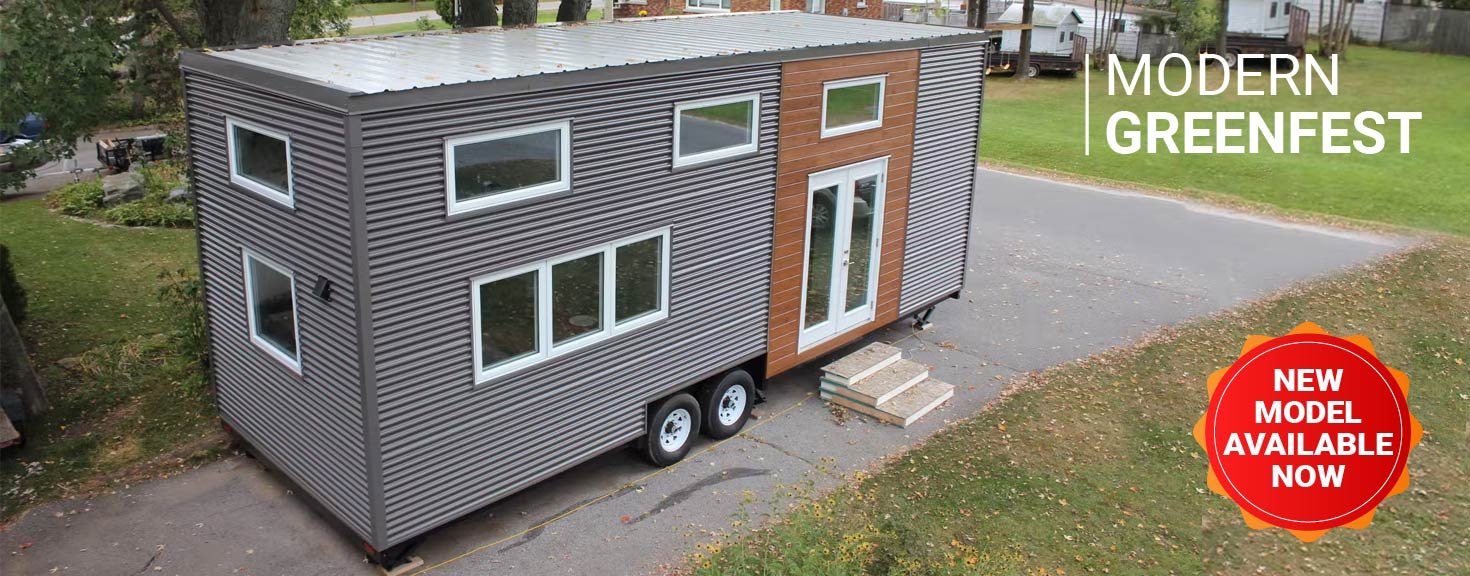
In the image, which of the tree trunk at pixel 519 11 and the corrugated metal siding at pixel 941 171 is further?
the tree trunk at pixel 519 11

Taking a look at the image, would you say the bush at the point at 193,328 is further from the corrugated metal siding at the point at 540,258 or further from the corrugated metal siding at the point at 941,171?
the corrugated metal siding at the point at 941,171

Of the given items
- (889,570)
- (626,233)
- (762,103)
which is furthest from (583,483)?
(762,103)

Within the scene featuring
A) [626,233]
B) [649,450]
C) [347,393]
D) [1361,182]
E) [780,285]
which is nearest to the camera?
[347,393]

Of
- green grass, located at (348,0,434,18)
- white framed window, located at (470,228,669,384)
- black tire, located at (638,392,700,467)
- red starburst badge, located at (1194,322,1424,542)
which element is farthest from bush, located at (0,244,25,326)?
green grass, located at (348,0,434,18)

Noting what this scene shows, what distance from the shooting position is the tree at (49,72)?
36.7 feet

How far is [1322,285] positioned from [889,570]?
10.5 metres

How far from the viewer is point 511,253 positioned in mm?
7652

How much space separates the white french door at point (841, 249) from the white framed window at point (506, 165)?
10.1ft

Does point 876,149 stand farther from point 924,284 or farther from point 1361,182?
point 1361,182

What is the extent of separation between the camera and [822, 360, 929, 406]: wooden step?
Answer: 34.6 feet

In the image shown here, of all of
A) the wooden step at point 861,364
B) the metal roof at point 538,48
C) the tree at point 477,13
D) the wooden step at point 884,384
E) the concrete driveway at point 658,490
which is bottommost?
the concrete driveway at point 658,490

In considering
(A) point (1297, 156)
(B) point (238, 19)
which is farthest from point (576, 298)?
(A) point (1297, 156)

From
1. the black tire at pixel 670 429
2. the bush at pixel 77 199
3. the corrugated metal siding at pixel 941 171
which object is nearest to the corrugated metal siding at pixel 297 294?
the black tire at pixel 670 429

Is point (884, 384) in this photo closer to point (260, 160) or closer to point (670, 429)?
point (670, 429)
